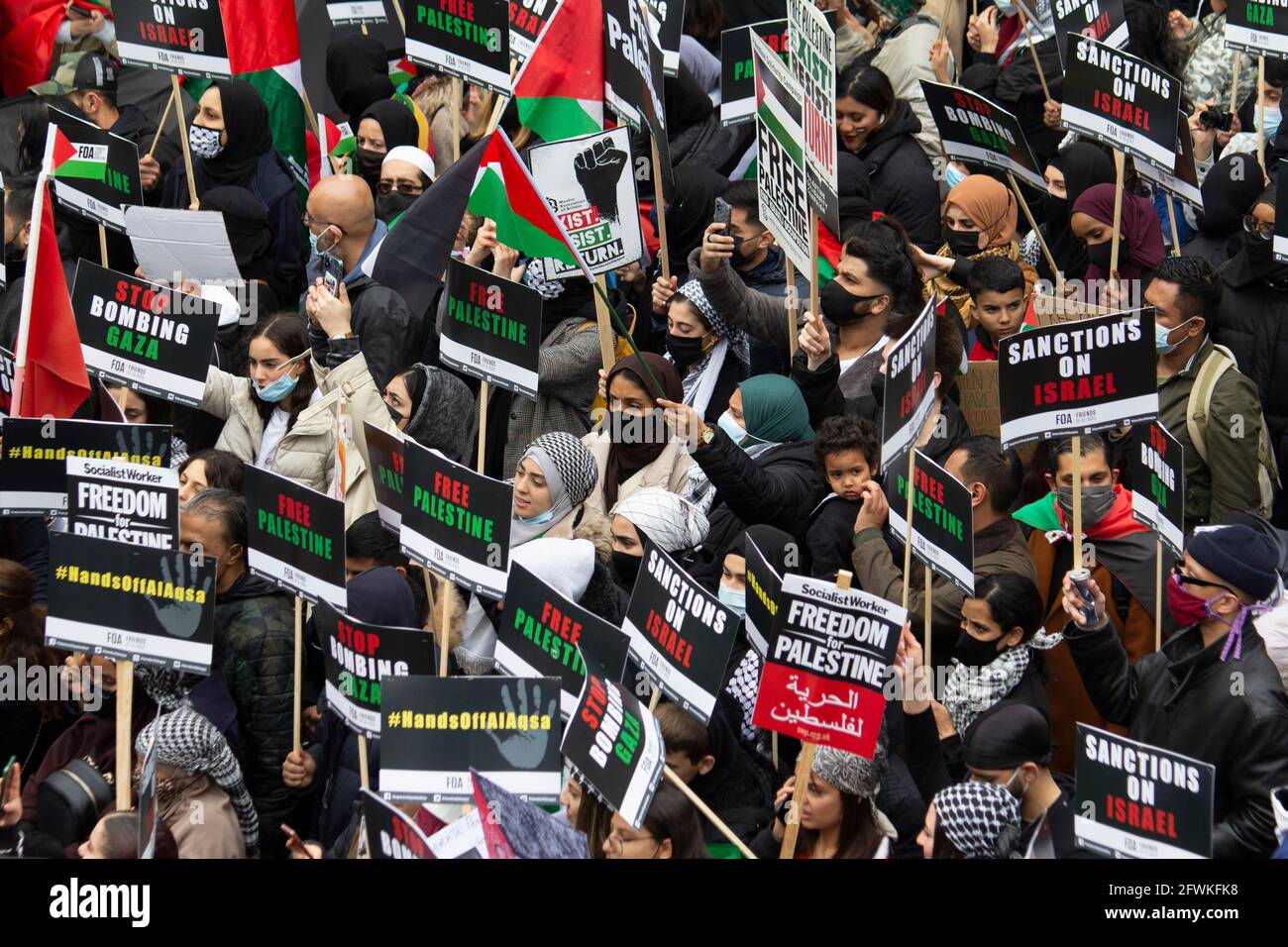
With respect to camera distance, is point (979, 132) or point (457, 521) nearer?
point (457, 521)

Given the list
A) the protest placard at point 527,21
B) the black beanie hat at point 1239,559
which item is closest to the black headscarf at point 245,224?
the protest placard at point 527,21

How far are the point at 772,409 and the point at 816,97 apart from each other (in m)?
1.34

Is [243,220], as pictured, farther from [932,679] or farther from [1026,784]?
[1026,784]

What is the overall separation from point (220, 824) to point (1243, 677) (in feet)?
10.0

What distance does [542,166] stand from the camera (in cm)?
847

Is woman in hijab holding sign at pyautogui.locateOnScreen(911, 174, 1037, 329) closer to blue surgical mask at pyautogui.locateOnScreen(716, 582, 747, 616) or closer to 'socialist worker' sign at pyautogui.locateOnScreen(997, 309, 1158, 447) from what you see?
'socialist worker' sign at pyautogui.locateOnScreen(997, 309, 1158, 447)

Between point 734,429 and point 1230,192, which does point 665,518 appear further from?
point 1230,192

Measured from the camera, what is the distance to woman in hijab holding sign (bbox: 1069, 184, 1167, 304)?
353 inches

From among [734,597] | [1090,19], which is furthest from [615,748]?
[1090,19]

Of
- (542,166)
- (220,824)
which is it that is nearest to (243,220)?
(542,166)

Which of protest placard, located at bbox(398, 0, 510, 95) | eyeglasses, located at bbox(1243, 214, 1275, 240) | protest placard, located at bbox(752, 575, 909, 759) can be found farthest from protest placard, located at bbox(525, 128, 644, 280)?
protest placard, located at bbox(752, 575, 909, 759)

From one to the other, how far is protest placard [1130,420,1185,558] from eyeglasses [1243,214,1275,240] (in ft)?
6.26

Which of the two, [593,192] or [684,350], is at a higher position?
[593,192]

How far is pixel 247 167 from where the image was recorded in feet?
33.9
